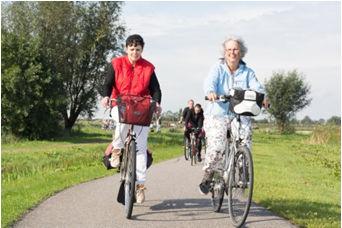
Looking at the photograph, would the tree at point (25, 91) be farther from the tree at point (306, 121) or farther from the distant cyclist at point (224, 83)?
the tree at point (306, 121)

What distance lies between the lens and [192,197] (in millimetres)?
9352

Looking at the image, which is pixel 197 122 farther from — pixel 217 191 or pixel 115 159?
pixel 217 191

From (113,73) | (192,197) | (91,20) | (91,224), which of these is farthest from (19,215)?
(91,20)

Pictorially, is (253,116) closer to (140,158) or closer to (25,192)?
(140,158)

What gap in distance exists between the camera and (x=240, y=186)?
265 inches

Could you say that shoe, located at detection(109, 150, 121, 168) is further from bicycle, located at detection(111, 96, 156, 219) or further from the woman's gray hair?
the woman's gray hair

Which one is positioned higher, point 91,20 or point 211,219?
point 91,20

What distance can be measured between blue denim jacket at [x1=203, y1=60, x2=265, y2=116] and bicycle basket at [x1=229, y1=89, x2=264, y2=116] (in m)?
0.52

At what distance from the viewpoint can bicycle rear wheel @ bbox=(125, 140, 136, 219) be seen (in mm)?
7230

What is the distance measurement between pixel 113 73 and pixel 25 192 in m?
3.63

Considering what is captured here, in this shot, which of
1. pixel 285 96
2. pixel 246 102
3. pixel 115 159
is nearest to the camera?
pixel 246 102

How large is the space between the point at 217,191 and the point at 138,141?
1246mm

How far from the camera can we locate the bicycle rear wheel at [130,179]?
723 centimetres

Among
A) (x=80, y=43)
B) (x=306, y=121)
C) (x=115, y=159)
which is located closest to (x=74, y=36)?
(x=80, y=43)
